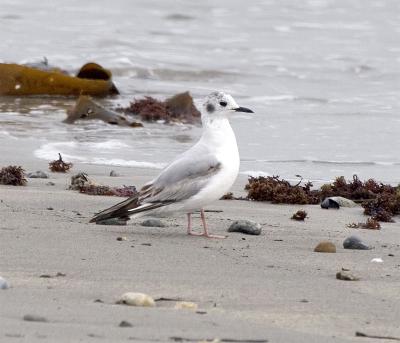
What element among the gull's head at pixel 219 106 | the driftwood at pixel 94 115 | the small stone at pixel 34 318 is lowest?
the small stone at pixel 34 318

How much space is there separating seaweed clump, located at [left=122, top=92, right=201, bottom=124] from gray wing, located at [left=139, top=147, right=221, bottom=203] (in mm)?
6617

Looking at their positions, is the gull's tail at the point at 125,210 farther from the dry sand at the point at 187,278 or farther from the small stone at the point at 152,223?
the small stone at the point at 152,223

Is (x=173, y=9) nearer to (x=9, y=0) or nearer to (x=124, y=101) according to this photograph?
(x=9, y=0)

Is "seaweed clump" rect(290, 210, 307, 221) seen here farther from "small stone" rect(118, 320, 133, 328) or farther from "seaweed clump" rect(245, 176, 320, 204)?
"small stone" rect(118, 320, 133, 328)

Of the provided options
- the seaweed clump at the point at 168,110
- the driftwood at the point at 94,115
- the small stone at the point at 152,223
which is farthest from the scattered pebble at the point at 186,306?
the seaweed clump at the point at 168,110

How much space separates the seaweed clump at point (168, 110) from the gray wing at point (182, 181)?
21.7 feet

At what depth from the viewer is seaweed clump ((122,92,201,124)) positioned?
13.4 meters

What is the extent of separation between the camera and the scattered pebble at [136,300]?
4551mm

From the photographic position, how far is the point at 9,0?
26.6 m

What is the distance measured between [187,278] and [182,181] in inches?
56.0

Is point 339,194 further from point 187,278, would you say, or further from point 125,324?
point 125,324

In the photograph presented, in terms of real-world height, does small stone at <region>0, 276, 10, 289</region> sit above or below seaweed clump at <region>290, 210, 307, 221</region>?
below

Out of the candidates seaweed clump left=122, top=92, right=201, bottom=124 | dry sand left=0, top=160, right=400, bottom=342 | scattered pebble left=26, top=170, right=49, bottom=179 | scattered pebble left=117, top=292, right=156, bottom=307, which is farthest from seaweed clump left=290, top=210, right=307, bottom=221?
seaweed clump left=122, top=92, right=201, bottom=124

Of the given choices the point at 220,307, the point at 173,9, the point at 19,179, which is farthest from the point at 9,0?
the point at 220,307
